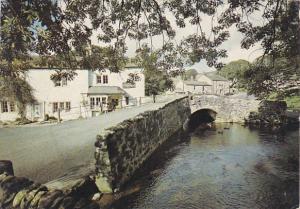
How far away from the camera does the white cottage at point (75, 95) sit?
3275 cm

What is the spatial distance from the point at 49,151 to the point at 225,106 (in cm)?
2697

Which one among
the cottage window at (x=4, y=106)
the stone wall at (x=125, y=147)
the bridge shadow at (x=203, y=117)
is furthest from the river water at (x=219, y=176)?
the cottage window at (x=4, y=106)

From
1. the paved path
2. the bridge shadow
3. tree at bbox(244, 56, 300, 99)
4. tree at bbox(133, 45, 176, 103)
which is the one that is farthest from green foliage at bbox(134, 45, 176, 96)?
the bridge shadow

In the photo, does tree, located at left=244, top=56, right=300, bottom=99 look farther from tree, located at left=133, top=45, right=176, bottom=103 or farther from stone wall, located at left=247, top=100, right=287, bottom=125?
stone wall, located at left=247, top=100, right=287, bottom=125

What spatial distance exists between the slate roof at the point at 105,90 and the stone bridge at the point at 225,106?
8576 millimetres

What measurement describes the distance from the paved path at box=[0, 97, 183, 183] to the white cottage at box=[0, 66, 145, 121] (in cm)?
1516

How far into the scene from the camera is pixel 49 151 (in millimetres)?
12391

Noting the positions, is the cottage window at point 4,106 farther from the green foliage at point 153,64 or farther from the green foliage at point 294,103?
the green foliage at point 294,103

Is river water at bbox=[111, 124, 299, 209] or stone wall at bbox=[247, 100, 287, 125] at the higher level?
stone wall at bbox=[247, 100, 287, 125]

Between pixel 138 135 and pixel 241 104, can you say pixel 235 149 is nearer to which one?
pixel 138 135

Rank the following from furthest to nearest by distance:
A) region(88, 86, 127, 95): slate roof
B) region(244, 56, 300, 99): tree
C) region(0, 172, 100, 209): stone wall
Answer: region(88, 86, 127, 95): slate roof < region(244, 56, 300, 99): tree < region(0, 172, 100, 209): stone wall

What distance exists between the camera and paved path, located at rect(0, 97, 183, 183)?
33.4 ft

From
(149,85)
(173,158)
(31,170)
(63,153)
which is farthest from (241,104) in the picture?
(31,170)

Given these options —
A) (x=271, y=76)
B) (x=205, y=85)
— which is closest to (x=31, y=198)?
(x=271, y=76)
